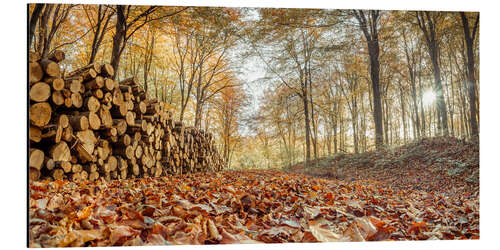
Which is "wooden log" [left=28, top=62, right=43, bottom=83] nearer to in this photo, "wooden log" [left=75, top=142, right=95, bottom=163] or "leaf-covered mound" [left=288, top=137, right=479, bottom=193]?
"wooden log" [left=75, top=142, right=95, bottom=163]

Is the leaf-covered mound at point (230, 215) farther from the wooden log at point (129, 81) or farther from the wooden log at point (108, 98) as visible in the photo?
the wooden log at point (129, 81)

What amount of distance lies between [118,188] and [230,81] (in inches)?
61.5

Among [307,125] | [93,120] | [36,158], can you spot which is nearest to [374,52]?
→ [307,125]

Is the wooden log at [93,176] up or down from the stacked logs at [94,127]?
down

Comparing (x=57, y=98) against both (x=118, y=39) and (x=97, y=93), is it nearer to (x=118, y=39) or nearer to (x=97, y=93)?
(x=97, y=93)

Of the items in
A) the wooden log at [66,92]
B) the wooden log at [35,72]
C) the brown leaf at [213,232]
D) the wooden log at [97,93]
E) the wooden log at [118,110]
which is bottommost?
the brown leaf at [213,232]

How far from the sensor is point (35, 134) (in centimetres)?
179

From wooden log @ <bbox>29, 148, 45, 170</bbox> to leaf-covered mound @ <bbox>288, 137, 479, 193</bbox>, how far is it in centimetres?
240

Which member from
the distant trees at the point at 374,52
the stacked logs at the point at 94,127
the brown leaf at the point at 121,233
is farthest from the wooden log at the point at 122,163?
the distant trees at the point at 374,52

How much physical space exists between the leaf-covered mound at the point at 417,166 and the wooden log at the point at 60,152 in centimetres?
226

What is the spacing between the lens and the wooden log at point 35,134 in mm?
1774

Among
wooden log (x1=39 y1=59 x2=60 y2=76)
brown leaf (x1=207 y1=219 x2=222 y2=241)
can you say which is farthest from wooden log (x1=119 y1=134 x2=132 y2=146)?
brown leaf (x1=207 y1=219 x2=222 y2=241)

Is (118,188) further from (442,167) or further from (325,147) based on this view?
(442,167)
